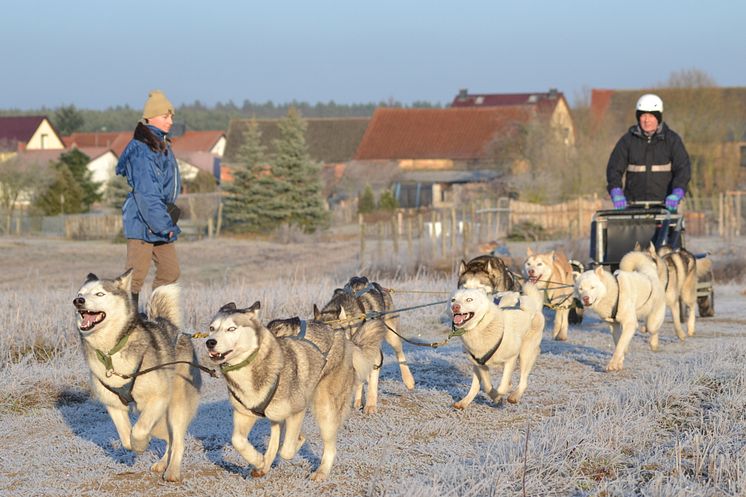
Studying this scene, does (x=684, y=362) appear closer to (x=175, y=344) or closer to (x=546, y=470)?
(x=546, y=470)

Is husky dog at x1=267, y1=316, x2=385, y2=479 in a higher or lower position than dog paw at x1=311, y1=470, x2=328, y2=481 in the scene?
higher

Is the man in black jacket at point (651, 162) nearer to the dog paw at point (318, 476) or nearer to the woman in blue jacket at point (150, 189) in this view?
the woman in blue jacket at point (150, 189)

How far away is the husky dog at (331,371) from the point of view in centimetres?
557

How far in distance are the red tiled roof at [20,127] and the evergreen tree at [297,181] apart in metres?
39.7

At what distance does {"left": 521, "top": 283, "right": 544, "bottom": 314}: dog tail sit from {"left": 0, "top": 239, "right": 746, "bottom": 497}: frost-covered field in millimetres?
681

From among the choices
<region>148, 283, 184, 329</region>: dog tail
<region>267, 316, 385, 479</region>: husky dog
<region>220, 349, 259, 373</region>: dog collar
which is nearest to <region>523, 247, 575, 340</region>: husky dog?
<region>267, 316, 385, 479</region>: husky dog

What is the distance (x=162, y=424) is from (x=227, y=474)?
0.51m

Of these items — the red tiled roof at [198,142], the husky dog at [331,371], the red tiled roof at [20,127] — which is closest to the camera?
the husky dog at [331,371]

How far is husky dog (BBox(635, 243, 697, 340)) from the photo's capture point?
1058cm

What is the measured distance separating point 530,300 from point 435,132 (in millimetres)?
58772


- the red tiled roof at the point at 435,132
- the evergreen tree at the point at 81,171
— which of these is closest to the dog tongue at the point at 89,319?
the evergreen tree at the point at 81,171

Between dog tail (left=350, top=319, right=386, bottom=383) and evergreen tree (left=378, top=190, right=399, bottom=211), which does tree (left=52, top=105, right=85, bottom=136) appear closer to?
evergreen tree (left=378, top=190, right=399, bottom=211)

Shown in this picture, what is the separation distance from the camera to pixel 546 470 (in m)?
5.23

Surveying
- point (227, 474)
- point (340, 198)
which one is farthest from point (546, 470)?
point (340, 198)
